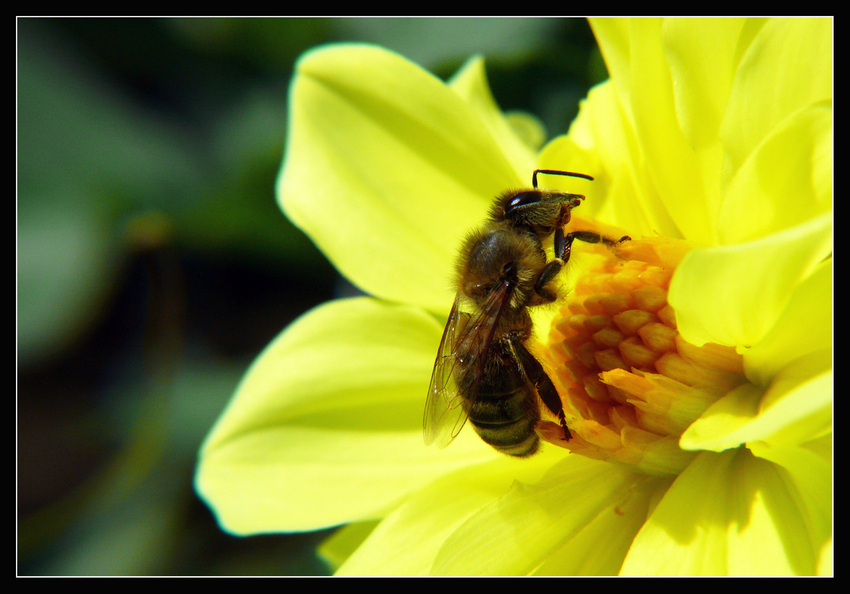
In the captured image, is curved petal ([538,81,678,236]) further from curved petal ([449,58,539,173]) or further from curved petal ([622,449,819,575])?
curved petal ([622,449,819,575])

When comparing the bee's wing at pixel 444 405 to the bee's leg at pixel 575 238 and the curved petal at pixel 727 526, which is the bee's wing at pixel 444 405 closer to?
the bee's leg at pixel 575 238

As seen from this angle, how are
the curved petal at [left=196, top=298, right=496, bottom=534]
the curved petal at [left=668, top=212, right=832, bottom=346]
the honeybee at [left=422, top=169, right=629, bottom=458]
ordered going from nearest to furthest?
the curved petal at [left=668, top=212, right=832, bottom=346]
the honeybee at [left=422, top=169, right=629, bottom=458]
the curved petal at [left=196, top=298, right=496, bottom=534]

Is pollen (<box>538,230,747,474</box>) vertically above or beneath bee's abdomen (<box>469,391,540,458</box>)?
above

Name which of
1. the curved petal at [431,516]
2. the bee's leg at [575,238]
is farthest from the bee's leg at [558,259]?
the curved petal at [431,516]

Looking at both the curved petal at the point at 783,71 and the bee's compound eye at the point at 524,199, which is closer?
the curved petal at the point at 783,71

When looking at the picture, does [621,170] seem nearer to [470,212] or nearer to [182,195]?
[470,212]

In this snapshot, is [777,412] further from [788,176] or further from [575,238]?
[575,238]

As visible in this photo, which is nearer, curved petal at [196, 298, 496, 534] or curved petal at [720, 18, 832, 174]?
curved petal at [720, 18, 832, 174]

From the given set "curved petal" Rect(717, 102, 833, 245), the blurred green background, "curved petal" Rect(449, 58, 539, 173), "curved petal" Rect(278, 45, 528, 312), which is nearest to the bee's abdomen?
"curved petal" Rect(278, 45, 528, 312)
